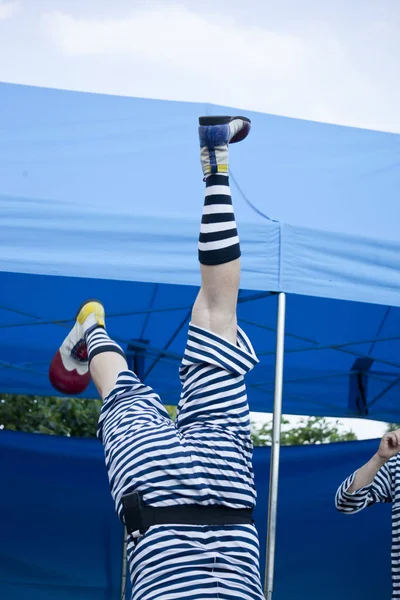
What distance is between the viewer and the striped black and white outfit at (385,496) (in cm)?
309

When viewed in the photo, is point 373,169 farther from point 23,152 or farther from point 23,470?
point 23,470

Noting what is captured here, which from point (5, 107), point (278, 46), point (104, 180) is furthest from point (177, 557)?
point (278, 46)

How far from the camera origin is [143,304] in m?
4.46

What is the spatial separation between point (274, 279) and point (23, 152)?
1.13 meters

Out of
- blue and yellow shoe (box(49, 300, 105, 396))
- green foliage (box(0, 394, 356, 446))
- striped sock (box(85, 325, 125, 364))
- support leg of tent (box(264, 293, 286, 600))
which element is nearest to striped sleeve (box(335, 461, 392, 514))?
support leg of tent (box(264, 293, 286, 600))

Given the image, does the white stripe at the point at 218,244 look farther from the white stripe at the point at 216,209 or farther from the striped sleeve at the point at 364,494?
the striped sleeve at the point at 364,494

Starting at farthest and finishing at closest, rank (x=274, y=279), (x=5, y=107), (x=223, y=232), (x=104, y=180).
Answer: (x=5, y=107) → (x=104, y=180) → (x=274, y=279) → (x=223, y=232)

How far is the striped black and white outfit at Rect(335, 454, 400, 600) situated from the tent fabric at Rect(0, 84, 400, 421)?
65 centimetres

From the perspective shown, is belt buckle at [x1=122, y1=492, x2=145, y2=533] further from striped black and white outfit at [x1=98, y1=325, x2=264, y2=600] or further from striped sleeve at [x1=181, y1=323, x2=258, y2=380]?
striped sleeve at [x1=181, y1=323, x2=258, y2=380]

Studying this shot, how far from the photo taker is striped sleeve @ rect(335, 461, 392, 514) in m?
3.10

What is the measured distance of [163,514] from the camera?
1684 mm

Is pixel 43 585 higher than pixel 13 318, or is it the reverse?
pixel 13 318

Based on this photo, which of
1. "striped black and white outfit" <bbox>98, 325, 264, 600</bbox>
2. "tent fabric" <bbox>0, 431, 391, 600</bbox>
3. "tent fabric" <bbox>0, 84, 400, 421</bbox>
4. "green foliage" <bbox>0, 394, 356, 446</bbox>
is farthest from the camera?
"green foliage" <bbox>0, 394, 356, 446</bbox>

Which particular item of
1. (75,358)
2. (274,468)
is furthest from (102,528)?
(75,358)
